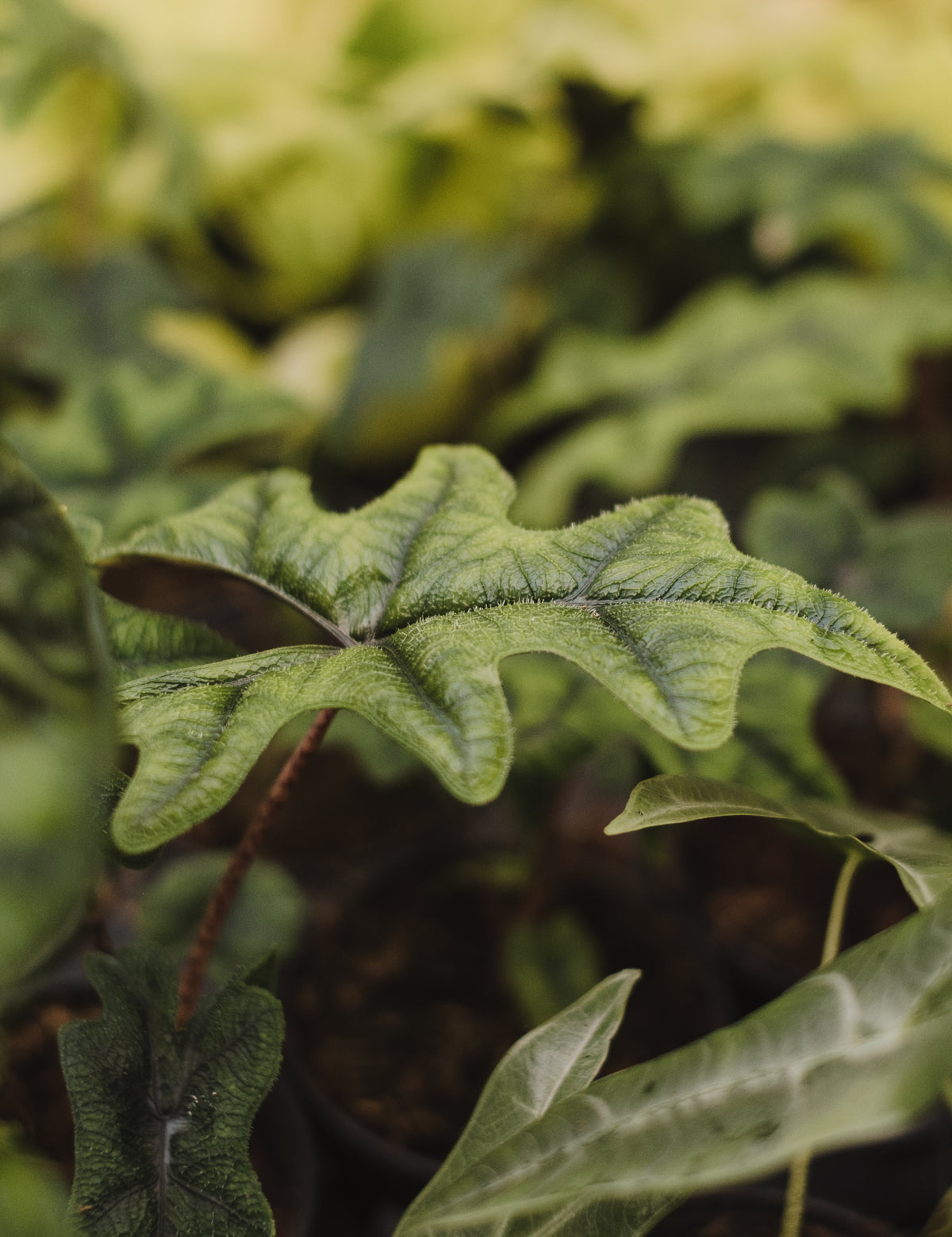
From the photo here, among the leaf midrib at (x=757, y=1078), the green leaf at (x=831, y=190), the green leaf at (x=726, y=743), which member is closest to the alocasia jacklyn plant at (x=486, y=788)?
the leaf midrib at (x=757, y=1078)

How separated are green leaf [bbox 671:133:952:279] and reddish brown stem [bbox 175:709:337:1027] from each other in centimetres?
112

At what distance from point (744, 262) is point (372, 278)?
0.60m

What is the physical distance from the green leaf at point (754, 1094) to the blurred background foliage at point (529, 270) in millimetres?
447

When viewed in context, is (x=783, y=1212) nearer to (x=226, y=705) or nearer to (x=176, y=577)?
(x=226, y=705)

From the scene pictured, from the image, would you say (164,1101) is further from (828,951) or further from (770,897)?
(770,897)

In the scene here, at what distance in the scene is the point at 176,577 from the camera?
4.52 feet

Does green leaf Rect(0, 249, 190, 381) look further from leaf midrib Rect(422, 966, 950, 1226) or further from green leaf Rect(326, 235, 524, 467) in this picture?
leaf midrib Rect(422, 966, 950, 1226)

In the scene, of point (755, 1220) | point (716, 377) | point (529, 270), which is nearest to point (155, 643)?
point (755, 1220)

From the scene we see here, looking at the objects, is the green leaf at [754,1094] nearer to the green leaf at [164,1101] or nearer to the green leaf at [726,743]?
the green leaf at [164,1101]

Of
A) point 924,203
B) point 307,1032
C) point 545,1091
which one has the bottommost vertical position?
point 307,1032

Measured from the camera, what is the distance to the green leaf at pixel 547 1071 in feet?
1.30

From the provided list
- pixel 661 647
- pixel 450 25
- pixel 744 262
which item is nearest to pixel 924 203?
pixel 744 262

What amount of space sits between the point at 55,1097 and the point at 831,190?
4.50 feet

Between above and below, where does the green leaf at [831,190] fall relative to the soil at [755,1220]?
above
